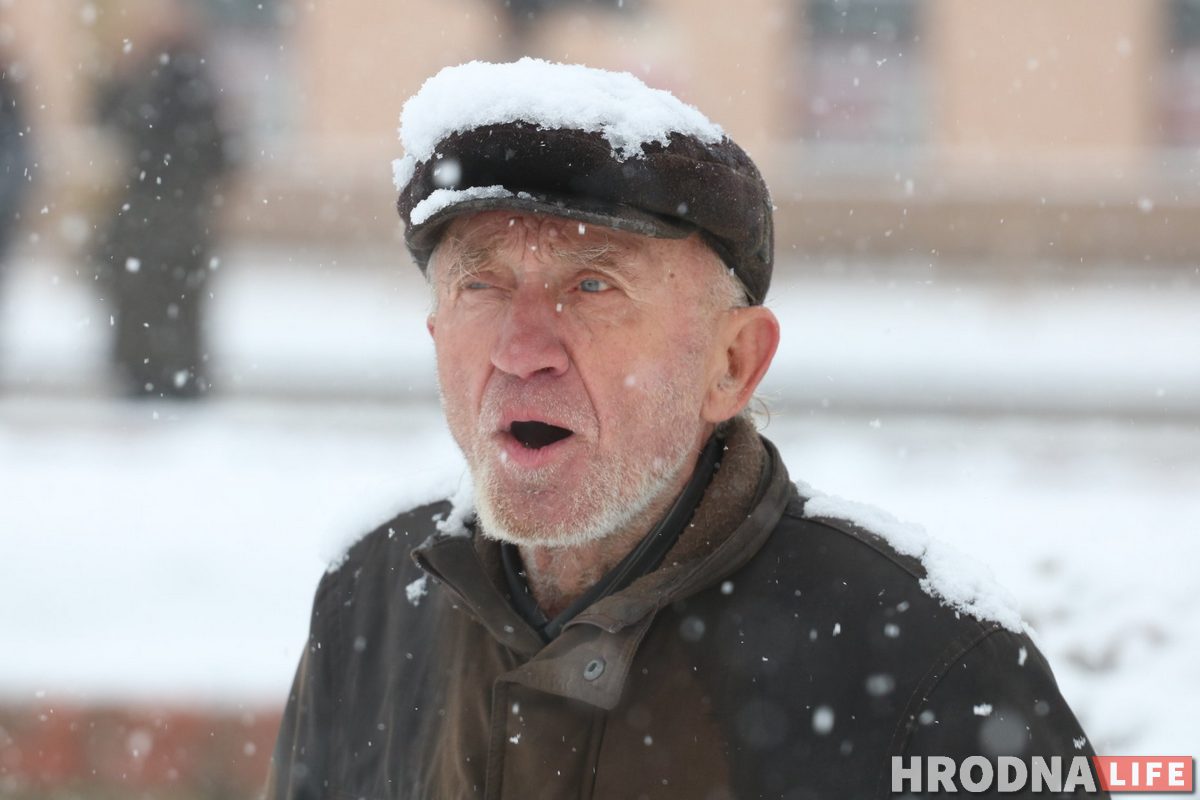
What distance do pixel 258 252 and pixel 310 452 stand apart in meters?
8.27

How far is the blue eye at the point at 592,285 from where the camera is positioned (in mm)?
1992

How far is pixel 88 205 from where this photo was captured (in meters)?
8.54

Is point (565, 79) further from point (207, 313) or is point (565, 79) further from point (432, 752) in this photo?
point (207, 313)

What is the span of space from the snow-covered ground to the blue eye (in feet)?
2.15

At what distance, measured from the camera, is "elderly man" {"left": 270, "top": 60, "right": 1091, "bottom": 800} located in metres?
1.87

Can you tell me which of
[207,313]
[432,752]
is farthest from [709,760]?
[207,313]

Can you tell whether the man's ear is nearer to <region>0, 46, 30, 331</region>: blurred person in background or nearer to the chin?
the chin

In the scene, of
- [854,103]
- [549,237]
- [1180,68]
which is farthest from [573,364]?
[1180,68]

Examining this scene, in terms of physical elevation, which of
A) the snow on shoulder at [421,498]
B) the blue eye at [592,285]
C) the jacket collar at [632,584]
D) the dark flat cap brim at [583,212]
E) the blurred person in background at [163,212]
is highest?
the blurred person in background at [163,212]

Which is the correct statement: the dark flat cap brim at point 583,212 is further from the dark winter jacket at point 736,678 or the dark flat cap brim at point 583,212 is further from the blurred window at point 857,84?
the blurred window at point 857,84

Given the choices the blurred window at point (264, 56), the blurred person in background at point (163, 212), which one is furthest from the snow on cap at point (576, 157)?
the blurred window at point (264, 56)

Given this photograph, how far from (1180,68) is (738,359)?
16.8 metres

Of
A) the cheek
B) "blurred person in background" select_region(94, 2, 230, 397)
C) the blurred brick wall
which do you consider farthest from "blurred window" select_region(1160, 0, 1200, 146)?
the cheek

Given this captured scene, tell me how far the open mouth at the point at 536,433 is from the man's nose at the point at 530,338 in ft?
0.35
